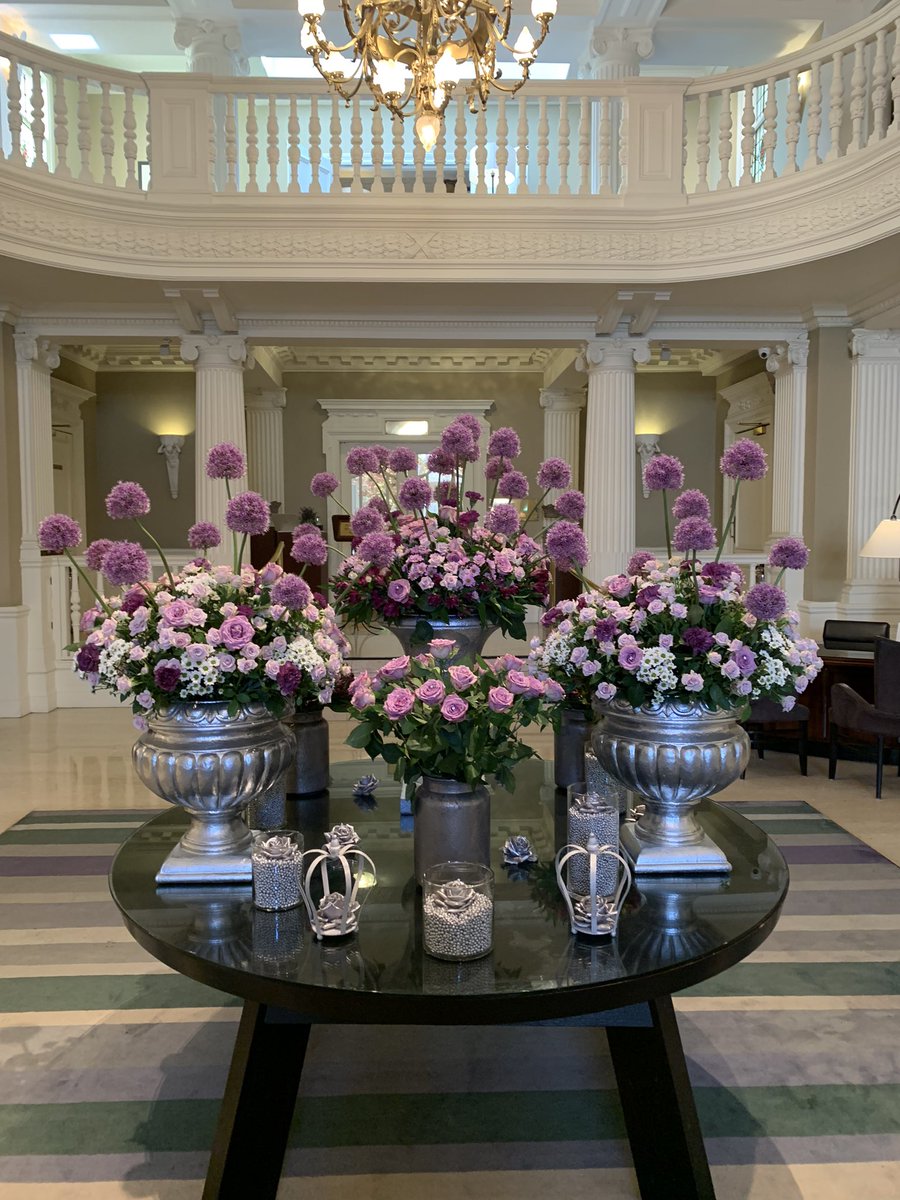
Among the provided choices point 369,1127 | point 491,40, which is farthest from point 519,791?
point 491,40

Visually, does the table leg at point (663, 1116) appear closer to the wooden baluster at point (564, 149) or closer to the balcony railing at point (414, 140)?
the balcony railing at point (414, 140)

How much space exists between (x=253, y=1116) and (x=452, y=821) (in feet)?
2.45

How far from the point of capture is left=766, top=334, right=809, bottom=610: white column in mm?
6723

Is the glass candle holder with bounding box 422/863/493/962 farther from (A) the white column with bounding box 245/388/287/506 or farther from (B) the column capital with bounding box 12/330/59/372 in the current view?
(A) the white column with bounding box 245/388/287/506

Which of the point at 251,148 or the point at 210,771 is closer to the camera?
the point at 210,771

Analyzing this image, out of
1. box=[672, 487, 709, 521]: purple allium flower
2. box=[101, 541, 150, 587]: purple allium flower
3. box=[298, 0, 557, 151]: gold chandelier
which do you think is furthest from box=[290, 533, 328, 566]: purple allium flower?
box=[298, 0, 557, 151]: gold chandelier

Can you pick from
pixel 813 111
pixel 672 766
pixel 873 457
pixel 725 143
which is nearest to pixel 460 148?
pixel 725 143

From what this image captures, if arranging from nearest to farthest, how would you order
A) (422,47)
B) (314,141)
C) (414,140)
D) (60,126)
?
(422,47), (414,140), (60,126), (314,141)

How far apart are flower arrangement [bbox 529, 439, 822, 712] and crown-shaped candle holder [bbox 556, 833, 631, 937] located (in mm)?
338

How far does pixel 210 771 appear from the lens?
5.82 feet

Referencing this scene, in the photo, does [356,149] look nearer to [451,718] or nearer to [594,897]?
[451,718]

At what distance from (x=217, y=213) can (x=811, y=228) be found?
372 centimetres

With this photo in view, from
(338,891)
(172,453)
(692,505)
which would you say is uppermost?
(172,453)

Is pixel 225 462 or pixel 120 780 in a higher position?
pixel 225 462
